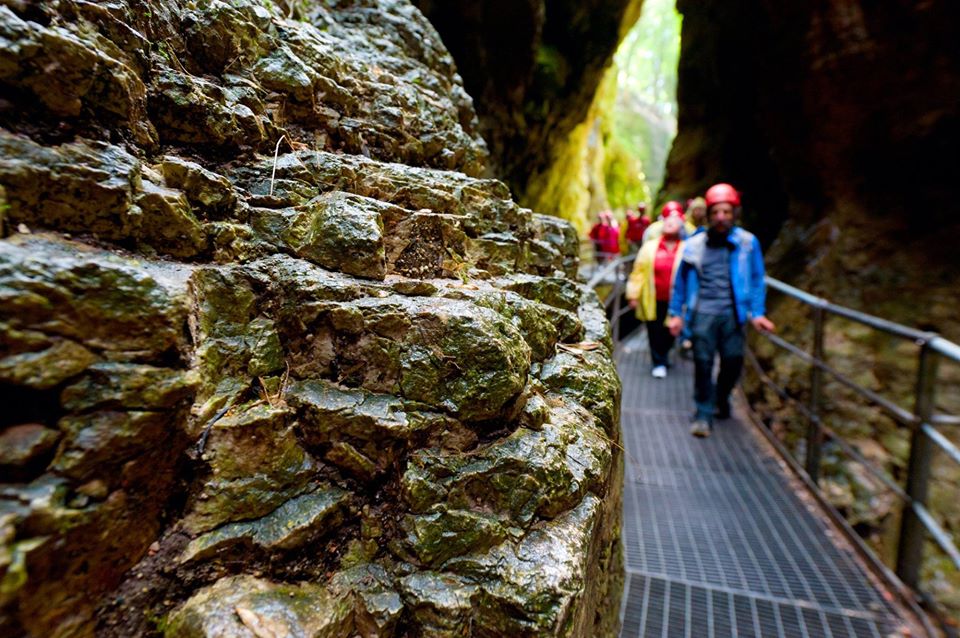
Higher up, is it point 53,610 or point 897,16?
point 897,16

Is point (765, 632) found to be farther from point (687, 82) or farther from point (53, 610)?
point (687, 82)

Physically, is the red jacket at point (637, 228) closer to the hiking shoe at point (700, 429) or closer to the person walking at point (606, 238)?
the person walking at point (606, 238)

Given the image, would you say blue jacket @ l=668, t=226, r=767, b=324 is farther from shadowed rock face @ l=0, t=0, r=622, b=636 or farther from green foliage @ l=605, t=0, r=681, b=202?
green foliage @ l=605, t=0, r=681, b=202

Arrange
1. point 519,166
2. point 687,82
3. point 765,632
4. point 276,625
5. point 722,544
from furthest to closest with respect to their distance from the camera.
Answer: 1. point 687,82
2. point 519,166
3. point 722,544
4. point 765,632
5. point 276,625

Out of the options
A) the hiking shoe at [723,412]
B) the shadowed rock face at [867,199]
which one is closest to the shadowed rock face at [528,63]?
the shadowed rock face at [867,199]

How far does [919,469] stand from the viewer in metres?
2.39

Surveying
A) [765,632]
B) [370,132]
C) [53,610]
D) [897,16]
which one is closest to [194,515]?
[53,610]

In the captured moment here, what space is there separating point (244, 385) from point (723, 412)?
4.58m

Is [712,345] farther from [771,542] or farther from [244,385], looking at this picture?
[244,385]

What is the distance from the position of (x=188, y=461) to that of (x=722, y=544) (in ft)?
9.83

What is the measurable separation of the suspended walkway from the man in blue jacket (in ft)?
1.25

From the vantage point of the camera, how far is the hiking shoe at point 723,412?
15.0 ft

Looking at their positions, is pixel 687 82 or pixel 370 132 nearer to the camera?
pixel 370 132

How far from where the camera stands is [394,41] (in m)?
3.21
